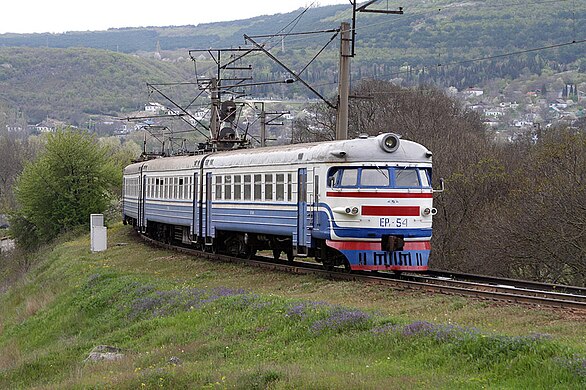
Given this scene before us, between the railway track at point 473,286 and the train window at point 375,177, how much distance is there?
81.8 inches

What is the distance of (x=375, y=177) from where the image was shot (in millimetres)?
21234

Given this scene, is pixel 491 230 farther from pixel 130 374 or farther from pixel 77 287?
pixel 130 374

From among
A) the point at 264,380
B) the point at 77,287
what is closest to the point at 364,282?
the point at 264,380

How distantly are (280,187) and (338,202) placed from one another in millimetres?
3180

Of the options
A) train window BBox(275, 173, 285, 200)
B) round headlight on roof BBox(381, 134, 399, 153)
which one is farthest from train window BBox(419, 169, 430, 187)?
train window BBox(275, 173, 285, 200)

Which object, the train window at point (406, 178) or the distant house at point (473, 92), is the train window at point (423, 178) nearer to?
the train window at point (406, 178)

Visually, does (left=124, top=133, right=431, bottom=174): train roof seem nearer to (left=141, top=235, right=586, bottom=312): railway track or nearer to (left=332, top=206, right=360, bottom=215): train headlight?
(left=332, top=206, right=360, bottom=215): train headlight

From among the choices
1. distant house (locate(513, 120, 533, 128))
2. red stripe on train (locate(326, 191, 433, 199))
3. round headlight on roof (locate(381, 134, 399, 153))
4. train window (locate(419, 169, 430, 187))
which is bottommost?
red stripe on train (locate(326, 191, 433, 199))

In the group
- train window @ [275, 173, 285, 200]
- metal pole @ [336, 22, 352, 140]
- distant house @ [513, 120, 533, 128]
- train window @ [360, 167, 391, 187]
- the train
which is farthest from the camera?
distant house @ [513, 120, 533, 128]

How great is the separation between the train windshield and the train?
23 millimetres

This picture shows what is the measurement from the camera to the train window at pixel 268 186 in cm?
2460

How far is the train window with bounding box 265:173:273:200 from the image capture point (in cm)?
2460

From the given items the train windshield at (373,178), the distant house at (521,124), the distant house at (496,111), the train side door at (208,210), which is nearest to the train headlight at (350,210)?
the train windshield at (373,178)

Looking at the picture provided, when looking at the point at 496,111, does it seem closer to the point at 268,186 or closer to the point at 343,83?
the point at 343,83
